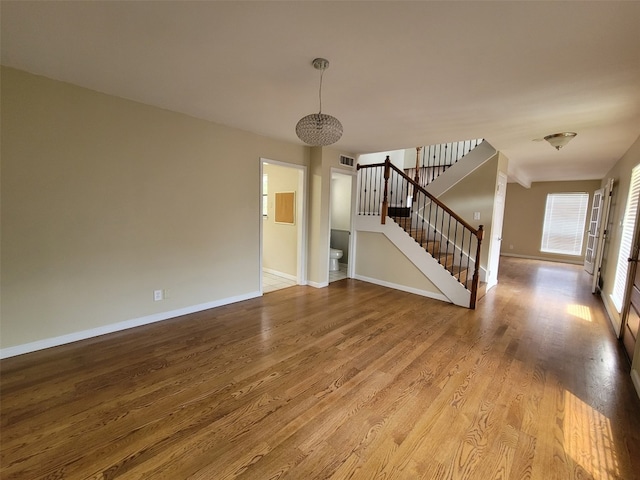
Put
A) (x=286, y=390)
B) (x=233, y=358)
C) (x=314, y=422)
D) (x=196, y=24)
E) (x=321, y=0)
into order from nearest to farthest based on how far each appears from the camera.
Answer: (x=321, y=0)
(x=196, y=24)
(x=314, y=422)
(x=286, y=390)
(x=233, y=358)

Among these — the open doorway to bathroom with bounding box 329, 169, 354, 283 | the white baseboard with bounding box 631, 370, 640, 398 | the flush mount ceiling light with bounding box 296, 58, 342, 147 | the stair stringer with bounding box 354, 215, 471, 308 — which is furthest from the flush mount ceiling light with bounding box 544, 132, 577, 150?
the open doorway to bathroom with bounding box 329, 169, 354, 283

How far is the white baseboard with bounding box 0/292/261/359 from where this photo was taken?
246 cm

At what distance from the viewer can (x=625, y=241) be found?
3.51 meters

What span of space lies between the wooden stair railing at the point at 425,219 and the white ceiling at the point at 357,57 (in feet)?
6.12

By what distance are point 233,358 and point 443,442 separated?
1.75 m

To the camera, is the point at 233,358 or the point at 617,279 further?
the point at 617,279

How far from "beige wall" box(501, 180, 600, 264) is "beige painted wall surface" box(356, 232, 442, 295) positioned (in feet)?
20.2

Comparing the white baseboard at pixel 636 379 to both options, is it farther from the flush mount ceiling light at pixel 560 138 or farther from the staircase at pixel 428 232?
the flush mount ceiling light at pixel 560 138

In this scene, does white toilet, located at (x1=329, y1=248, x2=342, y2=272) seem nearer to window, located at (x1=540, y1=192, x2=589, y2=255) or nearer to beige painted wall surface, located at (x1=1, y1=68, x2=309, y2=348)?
beige painted wall surface, located at (x1=1, y1=68, x2=309, y2=348)

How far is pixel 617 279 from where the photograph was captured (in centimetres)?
370

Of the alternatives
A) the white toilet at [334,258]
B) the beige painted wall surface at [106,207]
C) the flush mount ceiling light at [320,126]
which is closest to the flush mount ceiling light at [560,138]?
the flush mount ceiling light at [320,126]

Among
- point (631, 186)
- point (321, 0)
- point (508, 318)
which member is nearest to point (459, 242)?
point (508, 318)

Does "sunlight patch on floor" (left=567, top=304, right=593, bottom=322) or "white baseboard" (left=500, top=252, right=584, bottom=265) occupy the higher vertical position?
"white baseboard" (left=500, top=252, right=584, bottom=265)

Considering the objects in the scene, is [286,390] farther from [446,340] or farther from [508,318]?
[508,318]
